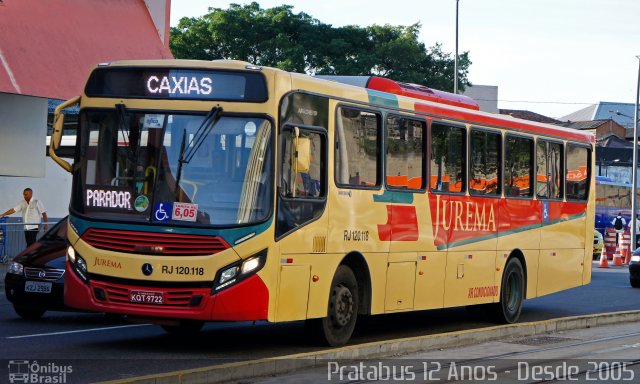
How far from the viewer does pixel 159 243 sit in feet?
39.5

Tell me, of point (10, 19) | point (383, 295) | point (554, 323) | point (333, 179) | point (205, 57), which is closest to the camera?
point (333, 179)

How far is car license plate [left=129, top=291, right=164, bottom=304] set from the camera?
12000mm

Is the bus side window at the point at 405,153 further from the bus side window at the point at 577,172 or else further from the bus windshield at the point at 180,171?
the bus side window at the point at 577,172

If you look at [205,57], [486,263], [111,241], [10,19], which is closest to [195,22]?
[205,57]

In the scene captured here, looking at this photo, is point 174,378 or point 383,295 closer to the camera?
point 174,378

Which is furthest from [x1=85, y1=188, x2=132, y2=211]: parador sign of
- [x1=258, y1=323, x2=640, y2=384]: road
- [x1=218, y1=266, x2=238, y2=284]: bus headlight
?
[x1=258, y1=323, x2=640, y2=384]: road

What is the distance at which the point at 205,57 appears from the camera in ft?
213

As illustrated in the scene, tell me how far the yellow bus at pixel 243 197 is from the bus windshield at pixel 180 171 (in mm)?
14

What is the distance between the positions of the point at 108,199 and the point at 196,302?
147cm

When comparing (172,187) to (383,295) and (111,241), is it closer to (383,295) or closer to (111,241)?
(111,241)

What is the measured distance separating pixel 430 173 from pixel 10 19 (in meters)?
15.5

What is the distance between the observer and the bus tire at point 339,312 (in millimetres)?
13312

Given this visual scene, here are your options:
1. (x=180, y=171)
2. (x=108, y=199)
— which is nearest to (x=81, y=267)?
(x=108, y=199)

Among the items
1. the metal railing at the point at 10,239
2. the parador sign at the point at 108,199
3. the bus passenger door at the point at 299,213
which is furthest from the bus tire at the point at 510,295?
the metal railing at the point at 10,239
